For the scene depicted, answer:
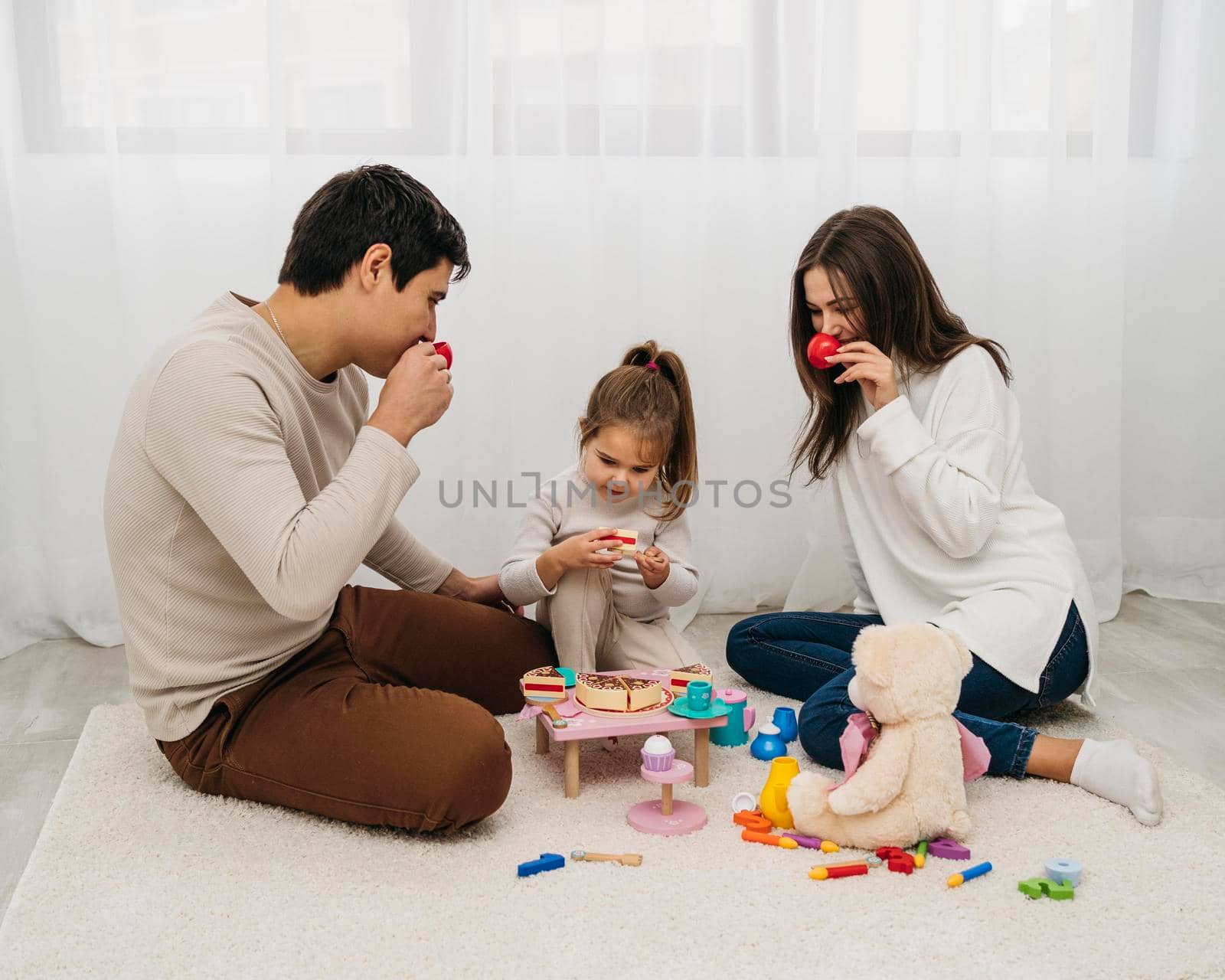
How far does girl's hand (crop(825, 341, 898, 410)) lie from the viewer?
5.16 ft

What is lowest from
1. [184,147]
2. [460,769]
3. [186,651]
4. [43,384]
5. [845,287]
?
[460,769]

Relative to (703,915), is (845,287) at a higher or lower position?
higher

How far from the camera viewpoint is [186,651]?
134cm

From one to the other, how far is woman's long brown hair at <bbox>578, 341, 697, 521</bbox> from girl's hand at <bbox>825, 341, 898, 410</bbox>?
25 cm

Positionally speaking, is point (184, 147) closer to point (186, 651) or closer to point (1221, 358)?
point (186, 651)

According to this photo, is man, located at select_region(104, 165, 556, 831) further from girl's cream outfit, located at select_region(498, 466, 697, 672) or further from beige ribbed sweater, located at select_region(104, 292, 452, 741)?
girl's cream outfit, located at select_region(498, 466, 697, 672)

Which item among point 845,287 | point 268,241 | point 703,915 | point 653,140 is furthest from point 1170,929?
point 268,241

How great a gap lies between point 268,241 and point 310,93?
0.96ft

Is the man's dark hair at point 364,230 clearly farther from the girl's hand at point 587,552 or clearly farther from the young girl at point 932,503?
the young girl at point 932,503

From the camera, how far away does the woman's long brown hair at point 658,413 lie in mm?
1650

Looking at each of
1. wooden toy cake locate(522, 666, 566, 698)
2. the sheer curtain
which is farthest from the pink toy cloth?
the sheer curtain

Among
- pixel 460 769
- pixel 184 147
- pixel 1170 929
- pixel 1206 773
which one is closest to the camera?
pixel 1170 929

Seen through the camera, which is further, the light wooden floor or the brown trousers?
the light wooden floor

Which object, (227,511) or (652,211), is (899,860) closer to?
(227,511)
